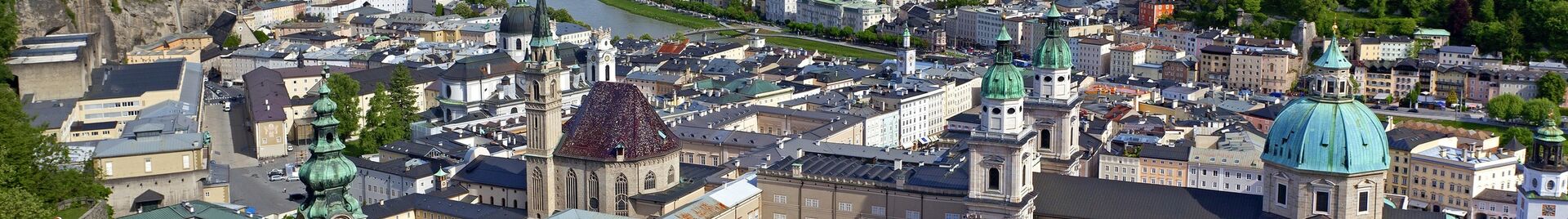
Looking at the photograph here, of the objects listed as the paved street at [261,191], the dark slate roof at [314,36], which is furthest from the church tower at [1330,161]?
the dark slate roof at [314,36]

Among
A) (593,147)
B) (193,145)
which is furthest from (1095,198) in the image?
(193,145)

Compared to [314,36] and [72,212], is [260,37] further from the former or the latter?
[72,212]

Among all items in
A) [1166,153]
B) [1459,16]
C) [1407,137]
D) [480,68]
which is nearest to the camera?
[1166,153]

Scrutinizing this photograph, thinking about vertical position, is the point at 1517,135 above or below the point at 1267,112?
below

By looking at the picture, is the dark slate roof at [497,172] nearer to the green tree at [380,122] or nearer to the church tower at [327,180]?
the green tree at [380,122]

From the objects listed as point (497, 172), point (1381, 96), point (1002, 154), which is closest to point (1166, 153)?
point (1002, 154)
